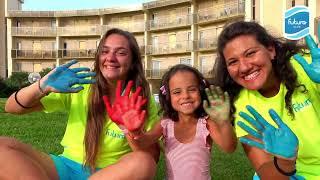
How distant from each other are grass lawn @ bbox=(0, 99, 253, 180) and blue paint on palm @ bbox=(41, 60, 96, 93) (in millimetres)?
1764

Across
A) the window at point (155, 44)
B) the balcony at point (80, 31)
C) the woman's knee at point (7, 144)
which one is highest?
the balcony at point (80, 31)

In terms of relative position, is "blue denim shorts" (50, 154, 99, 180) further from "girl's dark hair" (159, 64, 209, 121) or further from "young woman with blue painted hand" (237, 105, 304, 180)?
"young woman with blue painted hand" (237, 105, 304, 180)

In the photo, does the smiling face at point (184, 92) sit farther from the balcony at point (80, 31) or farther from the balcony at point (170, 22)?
the balcony at point (80, 31)

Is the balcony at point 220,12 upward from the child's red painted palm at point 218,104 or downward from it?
upward

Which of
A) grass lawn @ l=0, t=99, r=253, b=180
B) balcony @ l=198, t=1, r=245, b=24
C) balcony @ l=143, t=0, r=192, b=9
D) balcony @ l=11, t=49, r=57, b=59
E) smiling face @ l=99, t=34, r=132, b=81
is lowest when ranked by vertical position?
grass lawn @ l=0, t=99, r=253, b=180

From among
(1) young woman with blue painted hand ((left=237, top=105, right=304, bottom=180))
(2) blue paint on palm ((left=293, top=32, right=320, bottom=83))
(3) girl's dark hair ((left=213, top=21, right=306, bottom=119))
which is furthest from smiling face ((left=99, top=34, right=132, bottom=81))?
(2) blue paint on palm ((left=293, top=32, right=320, bottom=83))

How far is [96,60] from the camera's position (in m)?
3.51

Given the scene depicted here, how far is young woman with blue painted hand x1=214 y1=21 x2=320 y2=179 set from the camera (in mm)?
2748

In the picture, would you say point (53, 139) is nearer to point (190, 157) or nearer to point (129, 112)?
point (190, 157)

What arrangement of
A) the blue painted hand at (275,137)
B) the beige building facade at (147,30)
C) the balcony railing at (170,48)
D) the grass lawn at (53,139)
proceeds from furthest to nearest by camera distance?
the balcony railing at (170,48) → the beige building facade at (147,30) → the grass lawn at (53,139) → the blue painted hand at (275,137)

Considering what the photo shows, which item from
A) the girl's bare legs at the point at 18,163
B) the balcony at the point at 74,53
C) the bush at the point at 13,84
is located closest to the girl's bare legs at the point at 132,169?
the girl's bare legs at the point at 18,163

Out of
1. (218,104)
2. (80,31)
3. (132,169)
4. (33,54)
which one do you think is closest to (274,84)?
(218,104)

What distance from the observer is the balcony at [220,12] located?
33.4 metres

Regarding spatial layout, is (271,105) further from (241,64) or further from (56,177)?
(56,177)
